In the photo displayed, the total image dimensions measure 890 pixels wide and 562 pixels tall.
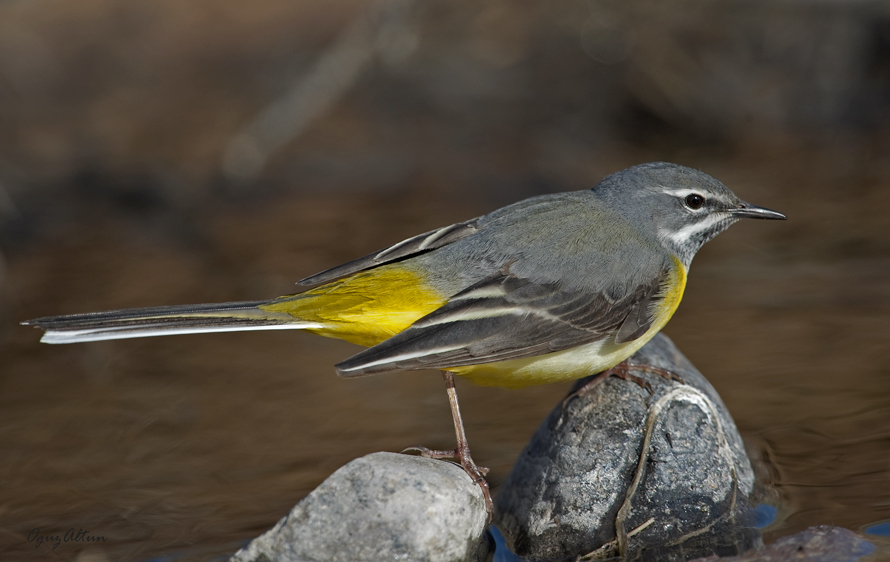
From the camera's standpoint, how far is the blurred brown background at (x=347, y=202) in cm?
705

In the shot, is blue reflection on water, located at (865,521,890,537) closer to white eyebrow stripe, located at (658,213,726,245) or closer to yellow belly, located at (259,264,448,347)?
white eyebrow stripe, located at (658,213,726,245)

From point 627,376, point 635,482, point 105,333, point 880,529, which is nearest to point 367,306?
point 105,333

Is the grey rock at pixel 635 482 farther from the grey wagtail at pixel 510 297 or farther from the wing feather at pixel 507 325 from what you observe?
the wing feather at pixel 507 325

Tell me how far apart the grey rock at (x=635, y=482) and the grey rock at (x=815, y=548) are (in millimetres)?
336

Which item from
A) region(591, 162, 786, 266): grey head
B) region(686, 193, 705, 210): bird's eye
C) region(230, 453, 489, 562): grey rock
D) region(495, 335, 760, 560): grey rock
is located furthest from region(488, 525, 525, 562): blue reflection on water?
region(686, 193, 705, 210): bird's eye

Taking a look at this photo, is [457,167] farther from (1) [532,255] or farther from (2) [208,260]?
(1) [532,255]

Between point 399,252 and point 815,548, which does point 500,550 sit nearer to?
point 815,548

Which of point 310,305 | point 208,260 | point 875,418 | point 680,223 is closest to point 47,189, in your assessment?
point 208,260

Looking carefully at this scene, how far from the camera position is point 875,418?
22.7 feet

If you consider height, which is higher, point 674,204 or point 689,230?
point 674,204

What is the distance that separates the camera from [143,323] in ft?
18.2

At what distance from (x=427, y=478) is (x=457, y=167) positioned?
893cm

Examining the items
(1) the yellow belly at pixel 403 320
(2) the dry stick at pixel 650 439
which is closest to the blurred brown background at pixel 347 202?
(2) the dry stick at pixel 650 439

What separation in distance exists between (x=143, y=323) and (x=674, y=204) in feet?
11.3
